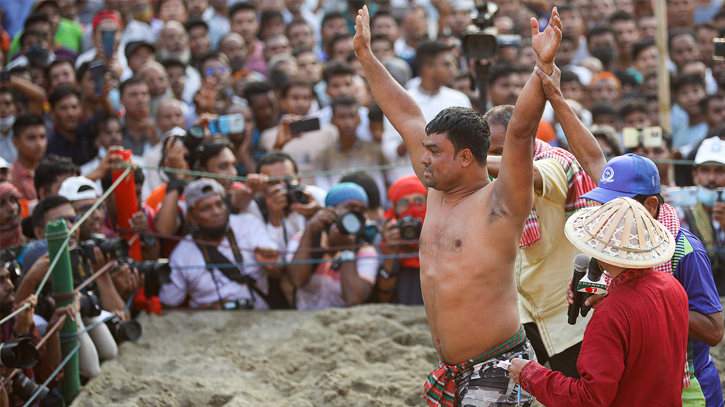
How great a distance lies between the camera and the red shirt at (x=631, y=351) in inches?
89.6

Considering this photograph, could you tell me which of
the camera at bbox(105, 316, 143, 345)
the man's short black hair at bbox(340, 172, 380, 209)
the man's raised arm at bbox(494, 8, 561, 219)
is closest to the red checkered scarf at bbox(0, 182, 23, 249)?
the camera at bbox(105, 316, 143, 345)

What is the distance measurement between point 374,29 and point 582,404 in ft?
22.9

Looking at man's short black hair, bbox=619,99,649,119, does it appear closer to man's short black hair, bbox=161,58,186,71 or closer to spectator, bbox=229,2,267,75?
spectator, bbox=229,2,267,75

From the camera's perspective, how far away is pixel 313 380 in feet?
14.2

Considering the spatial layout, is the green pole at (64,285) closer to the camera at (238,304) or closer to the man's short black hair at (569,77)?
the camera at (238,304)

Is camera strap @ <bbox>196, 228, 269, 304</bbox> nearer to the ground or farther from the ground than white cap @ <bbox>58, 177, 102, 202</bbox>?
nearer to the ground

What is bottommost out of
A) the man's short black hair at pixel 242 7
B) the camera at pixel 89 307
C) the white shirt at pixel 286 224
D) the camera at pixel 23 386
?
the white shirt at pixel 286 224

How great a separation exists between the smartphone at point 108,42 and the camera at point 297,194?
326cm

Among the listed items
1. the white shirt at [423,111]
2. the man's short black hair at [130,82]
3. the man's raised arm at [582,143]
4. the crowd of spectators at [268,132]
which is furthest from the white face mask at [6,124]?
the man's raised arm at [582,143]

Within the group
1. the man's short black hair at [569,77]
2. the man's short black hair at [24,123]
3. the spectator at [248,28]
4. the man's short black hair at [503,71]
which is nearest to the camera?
the man's short black hair at [24,123]

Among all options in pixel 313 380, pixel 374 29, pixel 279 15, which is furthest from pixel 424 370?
pixel 279 15

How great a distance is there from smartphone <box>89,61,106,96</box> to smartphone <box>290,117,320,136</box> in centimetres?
196

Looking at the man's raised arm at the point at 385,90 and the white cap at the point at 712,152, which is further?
the white cap at the point at 712,152

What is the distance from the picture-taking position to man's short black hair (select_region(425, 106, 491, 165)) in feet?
9.22
